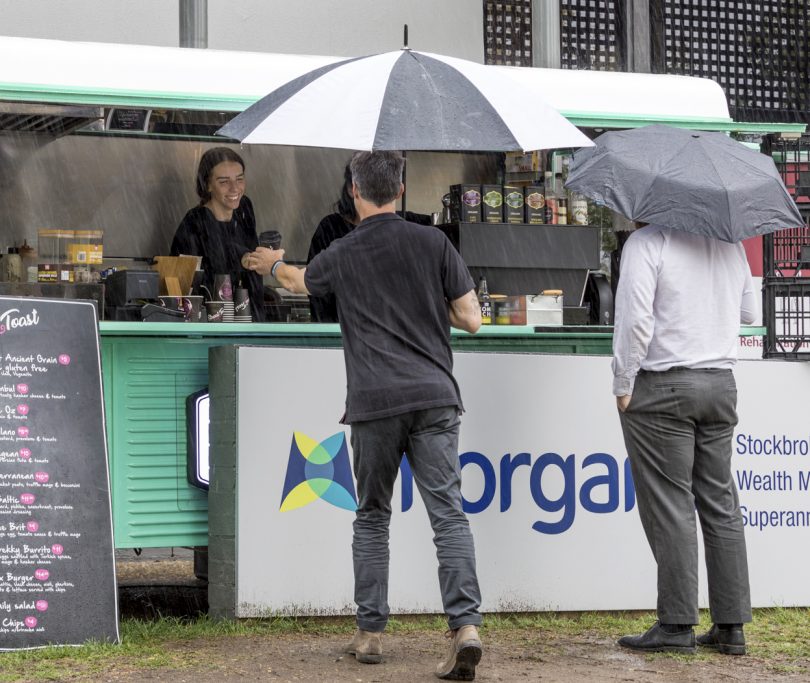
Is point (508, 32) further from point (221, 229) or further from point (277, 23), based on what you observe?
point (221, 229)

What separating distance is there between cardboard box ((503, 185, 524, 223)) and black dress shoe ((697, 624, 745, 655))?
7.93 feet

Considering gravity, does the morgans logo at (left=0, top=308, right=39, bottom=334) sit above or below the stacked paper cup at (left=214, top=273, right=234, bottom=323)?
below

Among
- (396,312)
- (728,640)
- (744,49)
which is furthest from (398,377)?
(744,49)

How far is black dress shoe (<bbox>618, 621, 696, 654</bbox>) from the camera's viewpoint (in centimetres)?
530

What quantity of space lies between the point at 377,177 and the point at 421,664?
1829 mm

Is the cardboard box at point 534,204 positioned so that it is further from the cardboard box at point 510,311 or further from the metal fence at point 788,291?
the metal fence at point 788,291

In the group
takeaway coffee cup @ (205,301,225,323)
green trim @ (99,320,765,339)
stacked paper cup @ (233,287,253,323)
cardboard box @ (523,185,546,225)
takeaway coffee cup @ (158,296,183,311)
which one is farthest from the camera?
cardboard box @ (523,185,546,225)

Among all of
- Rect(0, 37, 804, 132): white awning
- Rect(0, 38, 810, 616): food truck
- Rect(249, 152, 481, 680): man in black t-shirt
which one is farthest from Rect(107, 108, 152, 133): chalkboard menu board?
Rect(249, 152, 481, 680): man in black t-shirt

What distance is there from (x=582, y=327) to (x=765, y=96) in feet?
20.5

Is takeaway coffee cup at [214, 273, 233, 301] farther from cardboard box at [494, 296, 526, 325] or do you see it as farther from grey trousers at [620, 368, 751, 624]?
grey trousers at [620, 368, 751, 624]

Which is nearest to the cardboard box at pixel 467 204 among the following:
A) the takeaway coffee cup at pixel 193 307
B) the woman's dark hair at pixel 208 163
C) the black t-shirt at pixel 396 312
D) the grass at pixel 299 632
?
the takeaway coffee cup at pixel 193 307

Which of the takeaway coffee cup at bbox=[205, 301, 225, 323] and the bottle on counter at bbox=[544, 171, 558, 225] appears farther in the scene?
the bottle on counter at bbox=[544, 171, 558, 225]

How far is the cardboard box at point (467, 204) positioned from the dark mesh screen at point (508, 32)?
464 centimetres

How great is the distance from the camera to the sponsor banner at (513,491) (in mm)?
5750
